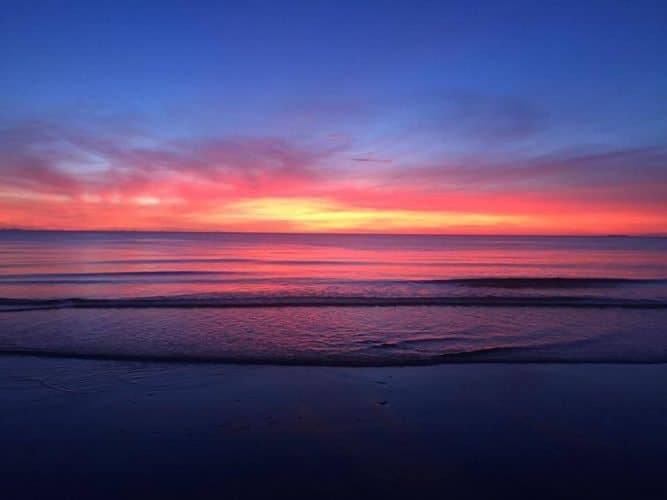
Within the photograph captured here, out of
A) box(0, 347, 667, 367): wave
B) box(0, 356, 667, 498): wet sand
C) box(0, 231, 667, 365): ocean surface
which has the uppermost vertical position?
box(0, 231, 667, 365): ocean surface

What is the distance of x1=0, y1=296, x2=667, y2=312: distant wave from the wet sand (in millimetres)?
7584

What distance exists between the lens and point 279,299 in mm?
17625

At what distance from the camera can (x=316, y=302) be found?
1702 cm

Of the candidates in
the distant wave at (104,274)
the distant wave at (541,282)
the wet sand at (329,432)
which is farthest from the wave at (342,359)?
the distant wave at (104,274)

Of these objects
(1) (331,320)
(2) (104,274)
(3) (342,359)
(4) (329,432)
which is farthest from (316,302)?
(2) (104,274)

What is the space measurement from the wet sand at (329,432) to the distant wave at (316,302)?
299 inches

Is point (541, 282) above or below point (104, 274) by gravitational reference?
below

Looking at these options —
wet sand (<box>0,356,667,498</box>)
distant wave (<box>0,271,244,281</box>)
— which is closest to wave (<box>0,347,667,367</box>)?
wet sand (<box>0,356,667,498</box>)

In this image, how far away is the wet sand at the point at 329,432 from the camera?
4.51 metres

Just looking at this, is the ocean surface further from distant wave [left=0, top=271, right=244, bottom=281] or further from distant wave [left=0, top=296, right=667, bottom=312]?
distant wave [left=0, top=271, right=244, bottom=281]

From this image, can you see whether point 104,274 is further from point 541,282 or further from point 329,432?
point 541,282

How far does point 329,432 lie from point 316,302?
11.3m

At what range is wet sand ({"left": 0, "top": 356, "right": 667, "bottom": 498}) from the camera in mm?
4508

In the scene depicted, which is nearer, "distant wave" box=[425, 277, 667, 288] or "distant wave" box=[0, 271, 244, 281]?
"distant wave" box=[425, 277, 667, 288]
